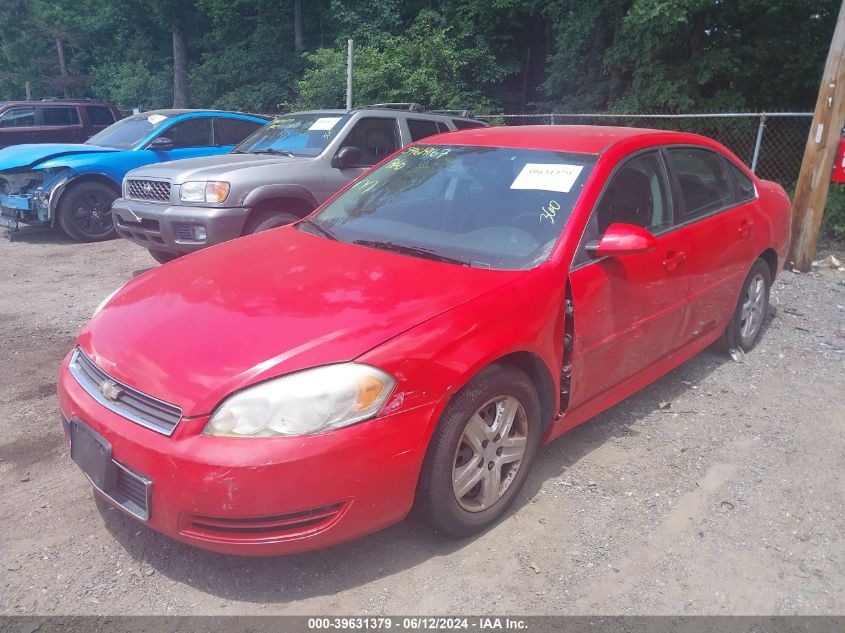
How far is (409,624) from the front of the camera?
2.45 meters

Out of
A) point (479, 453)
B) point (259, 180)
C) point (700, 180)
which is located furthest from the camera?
point (259, 180)

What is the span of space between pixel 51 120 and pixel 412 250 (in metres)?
12.0

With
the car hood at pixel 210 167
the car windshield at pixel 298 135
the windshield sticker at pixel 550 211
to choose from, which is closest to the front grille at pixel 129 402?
the windshield sticker at pixel 550 211

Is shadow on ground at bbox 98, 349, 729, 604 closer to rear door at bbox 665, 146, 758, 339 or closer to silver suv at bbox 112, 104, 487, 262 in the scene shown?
rear door at bbox 665, 146, 758, 339

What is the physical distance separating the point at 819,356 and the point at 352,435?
14.4ft

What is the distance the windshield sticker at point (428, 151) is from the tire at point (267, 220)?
2646 millimetres

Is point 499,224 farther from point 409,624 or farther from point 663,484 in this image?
point 409,624

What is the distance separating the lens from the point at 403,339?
2.52 m

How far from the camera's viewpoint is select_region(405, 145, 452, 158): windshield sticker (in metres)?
4.00

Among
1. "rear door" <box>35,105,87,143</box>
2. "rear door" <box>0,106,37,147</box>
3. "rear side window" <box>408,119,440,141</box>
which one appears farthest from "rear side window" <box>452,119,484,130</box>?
"rear door" <box>0,106,37,147</box>

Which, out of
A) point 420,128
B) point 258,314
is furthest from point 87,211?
point 258,314

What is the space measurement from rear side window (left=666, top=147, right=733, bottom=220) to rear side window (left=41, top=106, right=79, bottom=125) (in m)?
12.0

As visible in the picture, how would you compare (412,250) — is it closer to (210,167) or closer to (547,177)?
(547,177)

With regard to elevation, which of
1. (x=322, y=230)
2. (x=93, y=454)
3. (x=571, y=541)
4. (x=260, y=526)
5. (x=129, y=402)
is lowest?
(x=571, y=541)
